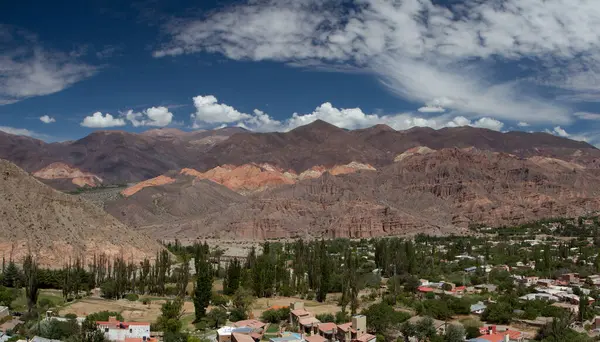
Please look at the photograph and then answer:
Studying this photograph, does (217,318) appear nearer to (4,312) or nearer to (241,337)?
(241,337)

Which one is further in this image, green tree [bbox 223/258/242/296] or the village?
green tree [bbox 223/258/242/296]

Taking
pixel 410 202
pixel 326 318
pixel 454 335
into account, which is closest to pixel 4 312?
pixel 326 318

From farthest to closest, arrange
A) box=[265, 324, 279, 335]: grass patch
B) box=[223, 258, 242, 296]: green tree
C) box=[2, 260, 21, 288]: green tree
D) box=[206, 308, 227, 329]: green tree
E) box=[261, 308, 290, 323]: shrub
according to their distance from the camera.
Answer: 1. box=[223, 258, 242, 296]: green tree
2. box=[2, 260, 21, 288]: green tree
3. box=[261, 308, 290, 323]: shrub
4. box=[206, 308, 227, 329]: green tree
5. box=[265, 324, 279, 335]: grass patch

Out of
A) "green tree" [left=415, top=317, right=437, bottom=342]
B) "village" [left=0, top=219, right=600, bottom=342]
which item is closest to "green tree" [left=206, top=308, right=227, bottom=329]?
Answer: "village" [left=0, top=219, right=600, bottom=342]

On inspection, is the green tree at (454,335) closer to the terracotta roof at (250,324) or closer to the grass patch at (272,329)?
the grass patch at (272,329)

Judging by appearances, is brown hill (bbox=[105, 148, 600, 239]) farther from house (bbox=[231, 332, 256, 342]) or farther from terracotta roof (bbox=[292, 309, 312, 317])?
house (bbox=[231, 332, 256, 342])

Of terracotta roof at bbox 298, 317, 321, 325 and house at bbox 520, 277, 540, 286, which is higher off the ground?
house at bbox 520, 277, 540, 286
